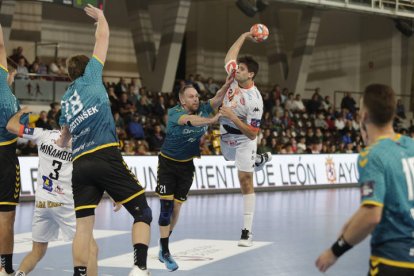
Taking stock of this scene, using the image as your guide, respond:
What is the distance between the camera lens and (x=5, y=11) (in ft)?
82.5

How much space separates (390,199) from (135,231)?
9.82ft

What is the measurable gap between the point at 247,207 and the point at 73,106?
4.57 meters

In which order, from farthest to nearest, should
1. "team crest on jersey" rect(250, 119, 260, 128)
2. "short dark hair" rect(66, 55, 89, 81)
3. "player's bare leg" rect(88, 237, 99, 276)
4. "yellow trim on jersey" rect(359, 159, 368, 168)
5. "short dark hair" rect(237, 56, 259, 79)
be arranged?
"short dark hair" rect(237, 56, 259, 79) → "team crest on jersey" rect(250, 119, 260, 128) → "player's bare leg" rect(88, 237, 99, 276) → "short dark hair" rect(66, 55, 89, 81) → "yellow trim on jersey" rect(359, 159, 368, 168)

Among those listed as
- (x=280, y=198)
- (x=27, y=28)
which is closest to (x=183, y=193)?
(x=280, y=198)

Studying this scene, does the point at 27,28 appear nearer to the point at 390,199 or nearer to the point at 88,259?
the point at 88,259

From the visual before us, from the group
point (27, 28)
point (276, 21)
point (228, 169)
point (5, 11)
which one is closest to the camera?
point (228, 169)

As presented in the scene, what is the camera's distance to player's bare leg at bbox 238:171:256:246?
35.4ft

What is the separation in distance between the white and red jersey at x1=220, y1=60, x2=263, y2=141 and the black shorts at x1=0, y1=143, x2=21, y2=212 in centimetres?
364

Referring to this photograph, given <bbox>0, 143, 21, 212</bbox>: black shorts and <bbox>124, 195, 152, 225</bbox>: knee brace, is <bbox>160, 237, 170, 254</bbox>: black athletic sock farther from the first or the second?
<bbox>124, 195, 152, 225</bbox>: knee brace

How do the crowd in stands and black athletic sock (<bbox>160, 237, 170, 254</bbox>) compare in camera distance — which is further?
the crowd in stands

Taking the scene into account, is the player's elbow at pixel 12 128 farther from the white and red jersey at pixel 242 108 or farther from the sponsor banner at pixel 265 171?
the sponsor banner at pixel 265 171

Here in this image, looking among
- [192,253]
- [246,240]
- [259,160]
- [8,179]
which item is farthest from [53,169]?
[259,160]

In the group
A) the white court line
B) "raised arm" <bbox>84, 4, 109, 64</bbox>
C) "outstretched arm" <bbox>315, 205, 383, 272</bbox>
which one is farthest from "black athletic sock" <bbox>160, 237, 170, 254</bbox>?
"outstretched arm" <bbox>315, 205, 383, 272</bbox>

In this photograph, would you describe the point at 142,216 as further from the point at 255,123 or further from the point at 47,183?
the point at 255,123
